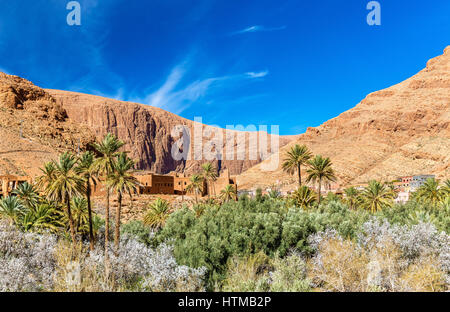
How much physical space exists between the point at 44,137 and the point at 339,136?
4744 inches

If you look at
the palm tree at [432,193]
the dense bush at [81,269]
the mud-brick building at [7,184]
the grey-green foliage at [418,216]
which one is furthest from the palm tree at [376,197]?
the mud-brick building at [7,184]

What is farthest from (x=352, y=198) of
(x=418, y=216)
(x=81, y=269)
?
(x=81, y=269)

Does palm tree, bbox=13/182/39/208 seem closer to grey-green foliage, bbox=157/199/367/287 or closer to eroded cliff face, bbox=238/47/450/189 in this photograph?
grey-green foliage, bbox=157/199/367/287

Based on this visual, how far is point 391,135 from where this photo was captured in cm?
13600

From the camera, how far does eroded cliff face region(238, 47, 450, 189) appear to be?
356 feet

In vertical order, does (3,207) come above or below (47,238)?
above

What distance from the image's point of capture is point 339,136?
14750cm

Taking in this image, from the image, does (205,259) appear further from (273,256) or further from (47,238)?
(47,238)

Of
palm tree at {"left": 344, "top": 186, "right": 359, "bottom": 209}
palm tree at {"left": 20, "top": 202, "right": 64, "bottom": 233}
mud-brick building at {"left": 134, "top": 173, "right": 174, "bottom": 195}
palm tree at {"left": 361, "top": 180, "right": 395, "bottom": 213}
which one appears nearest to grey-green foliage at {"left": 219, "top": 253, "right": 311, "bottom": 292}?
palm tree at {"left": 20, "top": 202, "right": 64, "bottom": 233}

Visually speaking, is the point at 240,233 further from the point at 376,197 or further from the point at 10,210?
the point at 376,197

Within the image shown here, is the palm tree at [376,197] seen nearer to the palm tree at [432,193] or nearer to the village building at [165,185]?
the palm tree at [432,193]

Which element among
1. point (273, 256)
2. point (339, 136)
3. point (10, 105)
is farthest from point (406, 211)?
point (339, 136)

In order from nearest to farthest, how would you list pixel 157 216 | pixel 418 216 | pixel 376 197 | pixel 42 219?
pixel 418 216 < pixel 42 219 < pixel 157 216 < pixel 376 197

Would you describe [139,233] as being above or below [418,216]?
below
